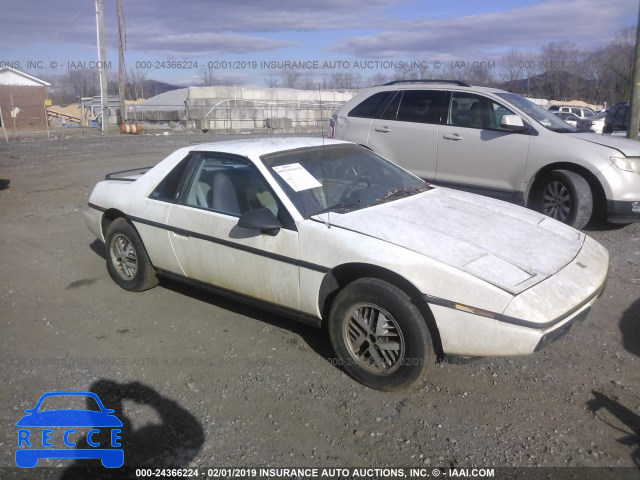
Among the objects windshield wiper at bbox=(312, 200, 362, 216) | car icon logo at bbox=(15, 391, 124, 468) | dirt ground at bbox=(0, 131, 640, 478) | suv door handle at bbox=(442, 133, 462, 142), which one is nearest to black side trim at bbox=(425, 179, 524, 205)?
suv door handle at bbox=(442, 133, 462, 142)

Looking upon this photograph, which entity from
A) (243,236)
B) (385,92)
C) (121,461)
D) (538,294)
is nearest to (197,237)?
(243,236)

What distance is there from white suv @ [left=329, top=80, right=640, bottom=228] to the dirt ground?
1487 millimetres

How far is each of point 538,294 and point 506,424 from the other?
76 cm

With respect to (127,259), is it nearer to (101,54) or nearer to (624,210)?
(624,210)

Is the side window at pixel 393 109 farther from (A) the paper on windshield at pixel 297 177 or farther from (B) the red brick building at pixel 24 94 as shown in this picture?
(B) the red brick building at pixel 24 94

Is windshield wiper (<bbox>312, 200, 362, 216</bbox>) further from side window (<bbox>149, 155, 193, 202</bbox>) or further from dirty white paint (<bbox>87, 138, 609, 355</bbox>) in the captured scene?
side window (<bbox>149, 155, 193, 202</bbox>)

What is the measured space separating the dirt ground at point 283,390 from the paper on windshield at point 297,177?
1154 millimetres

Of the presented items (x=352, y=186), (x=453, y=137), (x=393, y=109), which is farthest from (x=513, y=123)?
(x=352, y=186)

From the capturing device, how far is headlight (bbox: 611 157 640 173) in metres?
6.44

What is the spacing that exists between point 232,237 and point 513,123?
4378mm

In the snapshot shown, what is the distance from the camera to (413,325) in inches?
126

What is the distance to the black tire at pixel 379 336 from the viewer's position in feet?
10.6

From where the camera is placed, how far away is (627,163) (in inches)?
255

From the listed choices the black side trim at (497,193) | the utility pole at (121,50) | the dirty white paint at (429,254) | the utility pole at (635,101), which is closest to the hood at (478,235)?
the dirty white paint at (429,254)
